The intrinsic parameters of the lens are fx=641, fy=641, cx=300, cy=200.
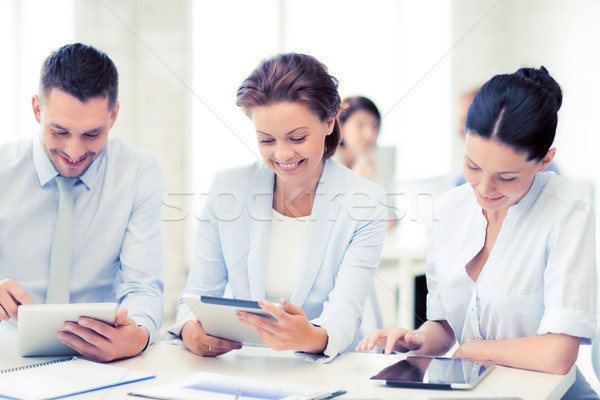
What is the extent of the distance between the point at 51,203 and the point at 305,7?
3.24m

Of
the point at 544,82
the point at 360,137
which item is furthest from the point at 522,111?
the point at 360,137

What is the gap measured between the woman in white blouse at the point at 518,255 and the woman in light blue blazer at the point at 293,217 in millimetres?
226

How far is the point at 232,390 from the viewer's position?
1.20m

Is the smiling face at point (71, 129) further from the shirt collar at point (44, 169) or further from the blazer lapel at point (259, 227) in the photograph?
the blazer lapel at point (259, 227)

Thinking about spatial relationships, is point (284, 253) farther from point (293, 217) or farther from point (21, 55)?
point (21, 55)

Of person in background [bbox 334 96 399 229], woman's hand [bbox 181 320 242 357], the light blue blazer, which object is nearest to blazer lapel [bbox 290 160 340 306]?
the light blue blazer

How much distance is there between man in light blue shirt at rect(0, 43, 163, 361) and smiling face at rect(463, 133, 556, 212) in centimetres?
88

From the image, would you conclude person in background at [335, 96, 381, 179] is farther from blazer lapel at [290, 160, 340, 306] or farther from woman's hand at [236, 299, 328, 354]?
woman's hand at [236, 299, 328, 354]

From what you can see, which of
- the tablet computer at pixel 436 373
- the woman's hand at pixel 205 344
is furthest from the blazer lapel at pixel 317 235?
the tablet computer at pixel 436 373

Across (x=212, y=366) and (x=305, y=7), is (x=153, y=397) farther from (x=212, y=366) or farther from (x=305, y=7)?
(x=305, y=7)

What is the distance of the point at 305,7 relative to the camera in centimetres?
461

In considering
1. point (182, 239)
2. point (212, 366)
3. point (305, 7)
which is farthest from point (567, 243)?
point (305, 7)

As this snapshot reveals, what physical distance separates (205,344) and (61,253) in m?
0.52

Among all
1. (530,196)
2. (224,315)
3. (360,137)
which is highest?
(360,137)
